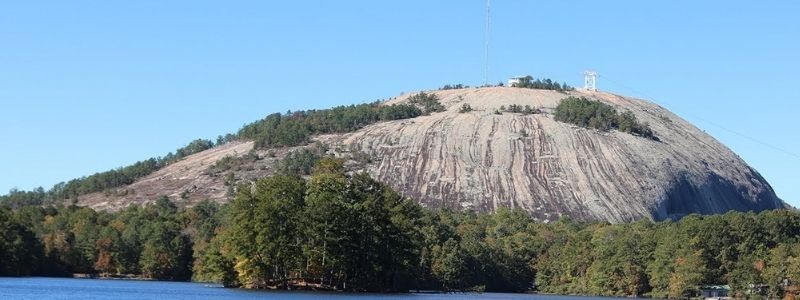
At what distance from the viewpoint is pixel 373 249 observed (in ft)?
418

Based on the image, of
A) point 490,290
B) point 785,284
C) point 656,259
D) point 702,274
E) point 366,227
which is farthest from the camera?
point 490,290

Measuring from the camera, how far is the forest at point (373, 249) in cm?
12481

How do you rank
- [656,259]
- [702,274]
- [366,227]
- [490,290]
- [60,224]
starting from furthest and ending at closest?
[60,224]
[490,290]
[656,259]
[702,274]
[366,227]

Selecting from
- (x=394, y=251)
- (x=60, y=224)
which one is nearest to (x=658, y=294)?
(x=394, y=251)

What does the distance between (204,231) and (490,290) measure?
40214 millimetres

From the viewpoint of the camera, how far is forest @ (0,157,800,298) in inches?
4914

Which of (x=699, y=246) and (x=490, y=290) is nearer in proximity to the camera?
(x=699, y=246)

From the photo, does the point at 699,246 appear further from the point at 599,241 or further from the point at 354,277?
the point at 354,277

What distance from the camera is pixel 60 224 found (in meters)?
192

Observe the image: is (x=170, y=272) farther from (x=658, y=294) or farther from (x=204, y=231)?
(x=658, y=294)

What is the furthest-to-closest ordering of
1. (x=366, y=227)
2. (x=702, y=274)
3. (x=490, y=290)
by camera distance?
(x=490, y=290), (x=702, y=274), (x=366, y=227)

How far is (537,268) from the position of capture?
18638cm

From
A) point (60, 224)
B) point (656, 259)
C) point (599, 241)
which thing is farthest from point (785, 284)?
point (60, 224)

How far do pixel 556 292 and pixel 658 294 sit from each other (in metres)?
21.0
